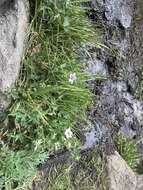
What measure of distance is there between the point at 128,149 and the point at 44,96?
1.13 metres

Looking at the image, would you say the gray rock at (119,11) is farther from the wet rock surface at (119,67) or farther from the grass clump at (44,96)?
the grass clump at (44,96)

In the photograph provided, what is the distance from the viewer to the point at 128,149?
374 centimetres

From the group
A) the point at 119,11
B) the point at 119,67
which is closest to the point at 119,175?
the point at 119,67

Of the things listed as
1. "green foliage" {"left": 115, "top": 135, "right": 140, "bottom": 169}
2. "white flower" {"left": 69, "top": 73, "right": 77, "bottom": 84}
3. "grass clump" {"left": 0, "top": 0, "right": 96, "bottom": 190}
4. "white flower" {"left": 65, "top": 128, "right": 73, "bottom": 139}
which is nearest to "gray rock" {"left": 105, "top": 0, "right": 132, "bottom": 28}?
"grass clump" {"left": 0, "top": 0, "right": 96, "bottom": 190}

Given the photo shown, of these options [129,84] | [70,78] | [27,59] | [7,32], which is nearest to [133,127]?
[129,84]

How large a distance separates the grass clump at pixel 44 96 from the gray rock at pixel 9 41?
3.7 inches

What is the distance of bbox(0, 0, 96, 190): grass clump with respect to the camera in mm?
2873

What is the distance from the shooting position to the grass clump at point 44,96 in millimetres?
2873

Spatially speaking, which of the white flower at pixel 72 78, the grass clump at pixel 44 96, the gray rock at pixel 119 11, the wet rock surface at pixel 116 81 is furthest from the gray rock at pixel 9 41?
the gray rock at pixel 119 11

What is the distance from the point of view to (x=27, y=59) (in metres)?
3.00

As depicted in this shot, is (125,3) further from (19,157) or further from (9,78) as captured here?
(19,157)

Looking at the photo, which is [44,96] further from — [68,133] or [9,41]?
[9,41]

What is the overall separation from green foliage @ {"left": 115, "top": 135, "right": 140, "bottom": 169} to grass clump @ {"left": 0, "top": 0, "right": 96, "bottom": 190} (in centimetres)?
61

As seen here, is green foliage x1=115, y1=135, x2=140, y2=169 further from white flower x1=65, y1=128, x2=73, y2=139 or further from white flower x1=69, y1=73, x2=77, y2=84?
white flower x1=69, y1=73, x2=77, y2=84
